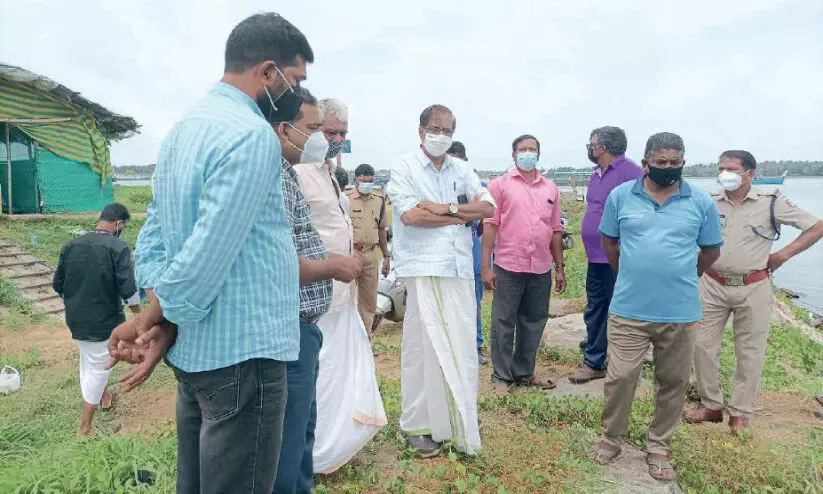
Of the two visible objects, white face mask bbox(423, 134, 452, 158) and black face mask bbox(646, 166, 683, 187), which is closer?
black face mask bbox(646, 166, 683, 187)

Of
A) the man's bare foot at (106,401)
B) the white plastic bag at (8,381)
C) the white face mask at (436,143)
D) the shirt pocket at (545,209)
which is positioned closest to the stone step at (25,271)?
the white plastic bag at (8,381)

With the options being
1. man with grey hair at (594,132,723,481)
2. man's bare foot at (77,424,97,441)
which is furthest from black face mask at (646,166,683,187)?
man's bare foot at (77,424,97,441)

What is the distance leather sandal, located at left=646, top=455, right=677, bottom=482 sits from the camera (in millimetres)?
2971

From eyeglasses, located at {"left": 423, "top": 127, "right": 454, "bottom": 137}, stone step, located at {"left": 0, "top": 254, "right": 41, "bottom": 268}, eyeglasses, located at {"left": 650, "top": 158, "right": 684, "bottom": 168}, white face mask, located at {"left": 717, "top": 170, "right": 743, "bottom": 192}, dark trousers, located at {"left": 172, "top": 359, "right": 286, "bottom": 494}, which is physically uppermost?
eyeglasses, located at {"left": 423, "top": 127, "right": 454, "bottom": 137}

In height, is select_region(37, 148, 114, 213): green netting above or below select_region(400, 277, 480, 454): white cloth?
above

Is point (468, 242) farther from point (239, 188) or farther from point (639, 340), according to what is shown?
point (239, 188)

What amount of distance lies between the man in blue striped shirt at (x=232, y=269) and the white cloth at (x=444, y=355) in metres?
1.53

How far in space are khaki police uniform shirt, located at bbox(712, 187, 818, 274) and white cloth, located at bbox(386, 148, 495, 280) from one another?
1.91m

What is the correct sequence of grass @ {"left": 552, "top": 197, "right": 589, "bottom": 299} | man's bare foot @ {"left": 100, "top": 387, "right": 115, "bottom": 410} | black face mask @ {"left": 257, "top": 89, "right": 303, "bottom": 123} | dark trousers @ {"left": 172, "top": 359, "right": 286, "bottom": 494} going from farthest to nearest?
grass @ {"left": 552, "top": 197, "right": 589, "bottom": 299}, man's bare foot @ {"left": 100, "top": 387, "right": 115, "bottom": 410}, black face mask @ {"left": 257, "top": 89, "right": 303, "bottom": 123}, dark trousers @ {"left": 172, "top": 359, "right": 286, "bottom": 494}

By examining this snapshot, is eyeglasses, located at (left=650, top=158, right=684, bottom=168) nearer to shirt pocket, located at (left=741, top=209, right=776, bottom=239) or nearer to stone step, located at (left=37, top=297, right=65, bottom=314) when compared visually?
shirt pocket, located at (left=741, top=209, right=776, bottom=239)

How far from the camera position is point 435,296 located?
315cm

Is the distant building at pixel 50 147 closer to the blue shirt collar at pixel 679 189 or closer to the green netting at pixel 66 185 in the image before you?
the green netting at pixel 66 185

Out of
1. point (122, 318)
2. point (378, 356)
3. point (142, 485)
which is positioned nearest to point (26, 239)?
point (122, 318)

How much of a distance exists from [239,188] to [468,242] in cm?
209
